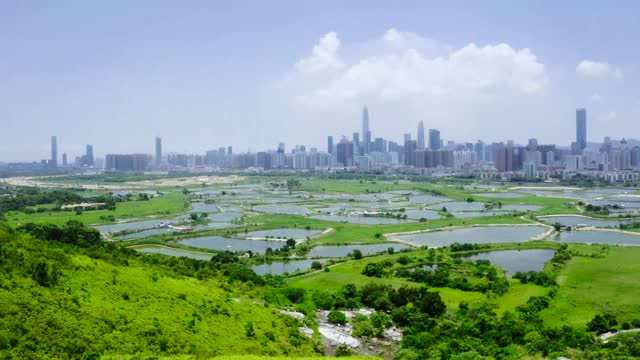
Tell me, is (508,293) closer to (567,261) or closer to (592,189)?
(567,261)

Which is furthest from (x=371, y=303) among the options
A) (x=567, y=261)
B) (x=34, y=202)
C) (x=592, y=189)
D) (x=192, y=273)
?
(x=592, y=189)

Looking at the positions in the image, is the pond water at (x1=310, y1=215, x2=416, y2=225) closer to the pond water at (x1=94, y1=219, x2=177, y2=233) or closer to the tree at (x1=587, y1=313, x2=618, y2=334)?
the pond water at (x1=94, y1=219, x2=177, y2=233)

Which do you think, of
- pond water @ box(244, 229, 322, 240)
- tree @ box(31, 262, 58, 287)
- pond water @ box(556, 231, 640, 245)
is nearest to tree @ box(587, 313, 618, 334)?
tree @ box(31, 262, 58, 287)

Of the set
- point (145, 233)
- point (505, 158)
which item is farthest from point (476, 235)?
point (505, 158)

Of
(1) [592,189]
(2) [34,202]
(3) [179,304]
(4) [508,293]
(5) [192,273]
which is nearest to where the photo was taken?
(3) [179,304]

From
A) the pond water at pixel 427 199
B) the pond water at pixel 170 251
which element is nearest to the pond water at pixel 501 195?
→ the pond water at pixel 427 199

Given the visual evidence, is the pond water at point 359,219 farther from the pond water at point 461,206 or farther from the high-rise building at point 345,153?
the high-rise building at point 345,153
